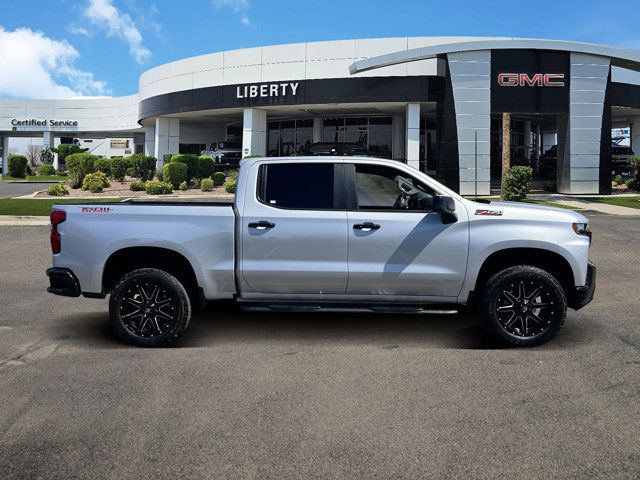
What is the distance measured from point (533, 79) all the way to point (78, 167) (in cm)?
2410

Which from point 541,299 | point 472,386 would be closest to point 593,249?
point 541,299

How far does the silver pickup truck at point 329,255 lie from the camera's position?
553cm

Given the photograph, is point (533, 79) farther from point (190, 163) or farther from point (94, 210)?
point (94, 210)

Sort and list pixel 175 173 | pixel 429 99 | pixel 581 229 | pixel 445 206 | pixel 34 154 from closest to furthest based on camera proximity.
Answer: pixel 445 206 < pixel 581 229 < pixel 175 173 < pixel 429 99 < pixel 34 154

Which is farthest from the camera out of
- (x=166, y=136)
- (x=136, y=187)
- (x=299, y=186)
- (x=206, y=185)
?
(x=166, y=136)

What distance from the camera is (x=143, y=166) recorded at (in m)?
33.1

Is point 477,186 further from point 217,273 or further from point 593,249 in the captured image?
point 217,273

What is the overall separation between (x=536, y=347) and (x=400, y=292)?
1396 mm

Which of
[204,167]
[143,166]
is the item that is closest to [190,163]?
[204,167]

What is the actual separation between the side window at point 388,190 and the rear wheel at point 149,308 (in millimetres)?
1984

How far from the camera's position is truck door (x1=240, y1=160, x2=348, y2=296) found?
554 cm

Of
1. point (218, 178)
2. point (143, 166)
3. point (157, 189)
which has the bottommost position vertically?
point (157, 189)

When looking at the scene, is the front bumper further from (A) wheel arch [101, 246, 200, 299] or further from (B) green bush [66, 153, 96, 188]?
(B) green bush [66, 153, 96, 188]

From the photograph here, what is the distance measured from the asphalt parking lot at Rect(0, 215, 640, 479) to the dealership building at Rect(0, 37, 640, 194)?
23.9 meters
